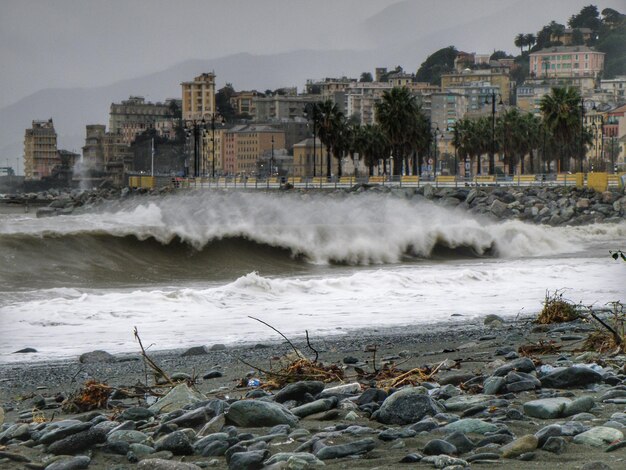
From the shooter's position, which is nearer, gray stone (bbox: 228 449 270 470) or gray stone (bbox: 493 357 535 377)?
gray stone (bbox: 228 449 270 470)

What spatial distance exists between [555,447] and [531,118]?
81.1 m

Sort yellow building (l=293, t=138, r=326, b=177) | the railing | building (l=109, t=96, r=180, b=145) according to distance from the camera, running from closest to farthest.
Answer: the railing, yellow building (l=293, t=138, r=326, b=177), building (l=109, t=96, r=180, b=145)

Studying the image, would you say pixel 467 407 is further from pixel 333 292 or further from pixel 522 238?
pixel 522 238

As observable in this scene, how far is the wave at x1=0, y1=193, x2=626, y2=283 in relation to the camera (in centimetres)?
2281

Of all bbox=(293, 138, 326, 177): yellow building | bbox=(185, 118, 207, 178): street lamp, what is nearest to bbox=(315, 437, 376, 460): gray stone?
bbox=(185, 118, 207, 178): street lamp

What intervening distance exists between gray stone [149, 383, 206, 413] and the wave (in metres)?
13.4

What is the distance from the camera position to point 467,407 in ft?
19.2

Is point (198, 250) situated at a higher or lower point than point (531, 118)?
lower

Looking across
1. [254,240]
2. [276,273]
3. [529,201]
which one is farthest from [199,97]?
[276,273]

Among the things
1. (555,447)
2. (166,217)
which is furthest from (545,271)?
(555,447)

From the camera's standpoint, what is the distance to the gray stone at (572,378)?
639 cm

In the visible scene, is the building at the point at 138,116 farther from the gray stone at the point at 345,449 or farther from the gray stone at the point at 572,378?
the gray stone at the point at 345,449

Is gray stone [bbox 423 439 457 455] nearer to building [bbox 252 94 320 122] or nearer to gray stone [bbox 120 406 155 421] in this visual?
gray stone [bbox 120 406 155 421]

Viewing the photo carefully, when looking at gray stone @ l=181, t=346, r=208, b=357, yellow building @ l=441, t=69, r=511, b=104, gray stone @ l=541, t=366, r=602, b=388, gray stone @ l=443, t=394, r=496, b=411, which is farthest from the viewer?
yellow building @ l=441, t=69, r=511, b=104
